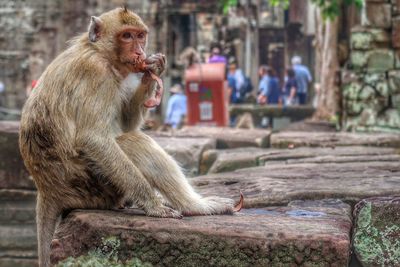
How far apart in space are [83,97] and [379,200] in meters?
1.57

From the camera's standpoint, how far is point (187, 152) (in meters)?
8.85

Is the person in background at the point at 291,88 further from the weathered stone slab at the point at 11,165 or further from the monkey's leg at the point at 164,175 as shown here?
the monkey's leg at the point at 164,175

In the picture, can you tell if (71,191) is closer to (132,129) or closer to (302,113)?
(132,129)

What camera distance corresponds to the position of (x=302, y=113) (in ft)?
77.2

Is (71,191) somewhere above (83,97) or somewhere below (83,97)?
below

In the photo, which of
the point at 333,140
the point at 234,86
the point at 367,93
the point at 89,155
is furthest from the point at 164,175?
the point at 234,86

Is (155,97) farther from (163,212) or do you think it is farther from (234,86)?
(234,86)

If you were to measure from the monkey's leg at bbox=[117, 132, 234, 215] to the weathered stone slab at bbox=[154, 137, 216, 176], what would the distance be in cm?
341

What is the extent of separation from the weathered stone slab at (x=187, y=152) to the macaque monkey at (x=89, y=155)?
3.42 metres

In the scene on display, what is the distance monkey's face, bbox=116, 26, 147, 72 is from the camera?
202 inches

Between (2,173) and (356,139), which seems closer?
(2,173)

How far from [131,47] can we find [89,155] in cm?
70

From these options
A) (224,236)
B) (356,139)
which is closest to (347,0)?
(356,139)

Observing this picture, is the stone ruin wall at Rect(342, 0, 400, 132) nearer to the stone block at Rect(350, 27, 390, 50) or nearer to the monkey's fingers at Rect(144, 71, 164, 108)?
the stone block at Rect(350, 27, 390, 50)
